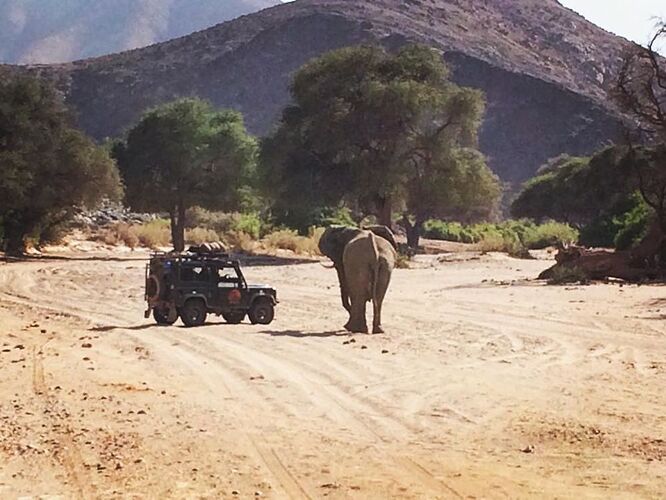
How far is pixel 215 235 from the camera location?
5766 centimetres

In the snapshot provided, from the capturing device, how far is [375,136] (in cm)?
4725

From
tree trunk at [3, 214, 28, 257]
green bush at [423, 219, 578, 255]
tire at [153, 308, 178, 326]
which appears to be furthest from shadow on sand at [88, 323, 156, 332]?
green bush at [423, 219, 578, 255]

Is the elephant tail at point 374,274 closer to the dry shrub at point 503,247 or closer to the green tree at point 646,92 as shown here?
the green tree at point 646,92

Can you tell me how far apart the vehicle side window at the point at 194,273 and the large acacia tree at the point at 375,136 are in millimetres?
A: 26944

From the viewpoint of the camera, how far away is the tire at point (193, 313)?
18312 millimetres

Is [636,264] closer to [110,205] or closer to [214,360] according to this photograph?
[214,360]

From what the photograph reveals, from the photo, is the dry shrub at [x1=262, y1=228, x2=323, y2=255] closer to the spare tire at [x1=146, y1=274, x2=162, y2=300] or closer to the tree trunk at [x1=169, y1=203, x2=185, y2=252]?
the tree trunk at [x1=169, y1=203, x2=185, y2=252]

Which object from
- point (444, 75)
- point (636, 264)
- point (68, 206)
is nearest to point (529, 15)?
point (444, 75)

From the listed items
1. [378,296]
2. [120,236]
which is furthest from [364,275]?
[120,236]

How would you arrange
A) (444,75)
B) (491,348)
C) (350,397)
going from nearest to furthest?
(350,397), (491,348), (444,75)

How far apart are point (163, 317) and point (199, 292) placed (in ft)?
2.73

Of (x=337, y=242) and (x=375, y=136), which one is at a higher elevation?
(x=375, y=136)

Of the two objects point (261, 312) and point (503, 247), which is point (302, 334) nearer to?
point (261, 312)

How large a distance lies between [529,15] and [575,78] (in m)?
23.7
